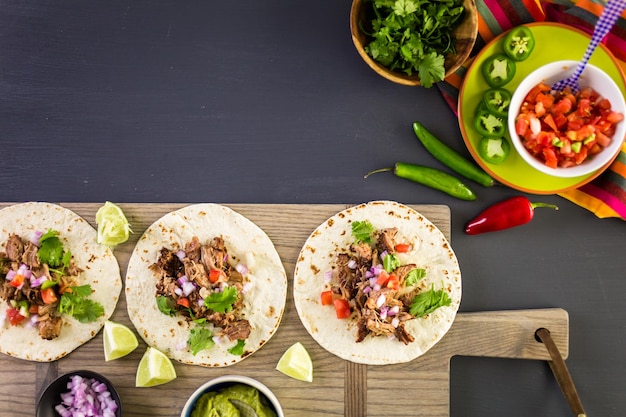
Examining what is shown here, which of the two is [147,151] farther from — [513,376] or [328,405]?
[513,376]

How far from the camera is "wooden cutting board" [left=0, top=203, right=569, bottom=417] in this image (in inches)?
150

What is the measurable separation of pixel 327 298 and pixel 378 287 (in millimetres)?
344

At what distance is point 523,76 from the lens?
3.95 metres

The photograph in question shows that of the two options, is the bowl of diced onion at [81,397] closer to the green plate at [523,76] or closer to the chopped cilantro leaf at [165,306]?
Answer: the chopped cilantro leaf at [165,306]

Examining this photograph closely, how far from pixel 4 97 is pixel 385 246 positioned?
9.08 feet

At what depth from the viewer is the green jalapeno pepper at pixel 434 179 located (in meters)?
4.02

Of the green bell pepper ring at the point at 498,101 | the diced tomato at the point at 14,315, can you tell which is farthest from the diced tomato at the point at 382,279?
the diced tomato at the point at 14,315

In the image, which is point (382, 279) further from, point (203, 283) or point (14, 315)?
point (14, 315)

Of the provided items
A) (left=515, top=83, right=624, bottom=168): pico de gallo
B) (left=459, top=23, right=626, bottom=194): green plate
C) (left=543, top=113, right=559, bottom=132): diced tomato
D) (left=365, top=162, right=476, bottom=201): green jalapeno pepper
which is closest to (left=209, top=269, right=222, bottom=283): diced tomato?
(left=365, top=162, right=476, bottom=201): green jalapeno pepper

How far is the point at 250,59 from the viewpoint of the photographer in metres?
4.17

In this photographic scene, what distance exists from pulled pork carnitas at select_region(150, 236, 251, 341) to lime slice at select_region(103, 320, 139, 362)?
0.29m

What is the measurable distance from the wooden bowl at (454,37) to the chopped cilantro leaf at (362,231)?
911 millimetres

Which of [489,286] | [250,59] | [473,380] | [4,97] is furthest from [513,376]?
[4,97]

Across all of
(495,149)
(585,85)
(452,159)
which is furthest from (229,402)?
(585,85)
